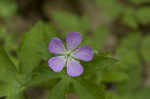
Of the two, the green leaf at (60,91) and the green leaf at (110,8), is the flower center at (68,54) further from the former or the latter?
the green leaf at (110,8)

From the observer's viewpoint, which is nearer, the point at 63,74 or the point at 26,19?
the point at 63,74

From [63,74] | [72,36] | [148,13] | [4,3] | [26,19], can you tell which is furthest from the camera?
[26,19]

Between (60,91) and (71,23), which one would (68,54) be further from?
(71,23)

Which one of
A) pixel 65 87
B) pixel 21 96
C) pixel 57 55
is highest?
pixel 57 55

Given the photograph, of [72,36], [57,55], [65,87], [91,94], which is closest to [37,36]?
[57,55]

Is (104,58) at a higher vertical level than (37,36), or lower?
lower

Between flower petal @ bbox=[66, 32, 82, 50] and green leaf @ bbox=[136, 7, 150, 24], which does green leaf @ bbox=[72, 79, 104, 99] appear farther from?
green leaf @ bbox=[136, 7, 150, 24]

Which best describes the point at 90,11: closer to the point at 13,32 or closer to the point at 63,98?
the point at 13,32
